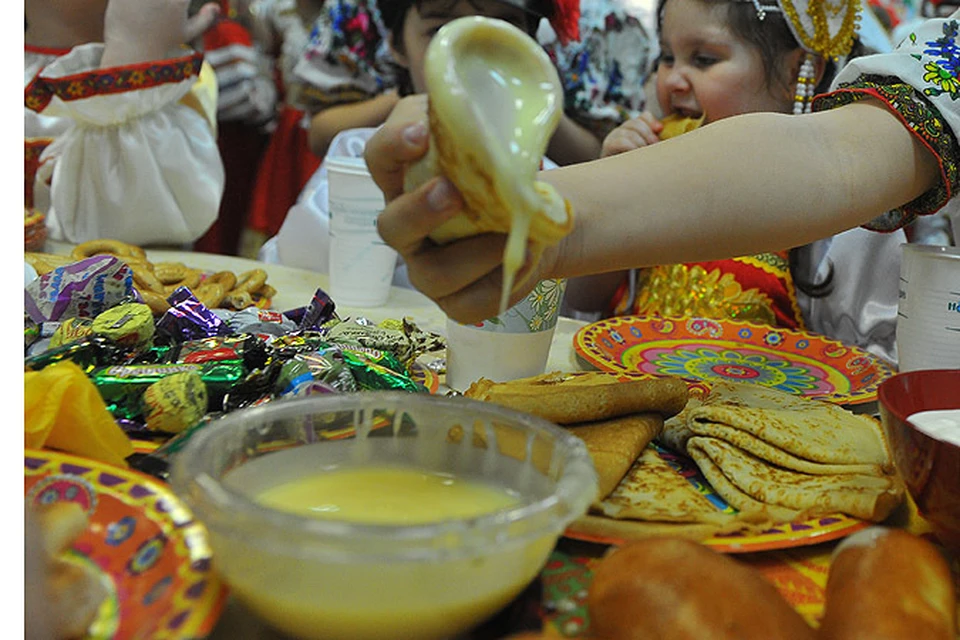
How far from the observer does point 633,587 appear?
1.82ft

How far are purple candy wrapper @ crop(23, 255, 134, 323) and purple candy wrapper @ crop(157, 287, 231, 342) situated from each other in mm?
89

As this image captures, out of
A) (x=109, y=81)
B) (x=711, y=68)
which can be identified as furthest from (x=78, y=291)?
(x=711, y=68)

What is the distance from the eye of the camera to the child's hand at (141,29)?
81.8 inches

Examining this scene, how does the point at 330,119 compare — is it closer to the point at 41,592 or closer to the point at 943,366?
the point at 943,366

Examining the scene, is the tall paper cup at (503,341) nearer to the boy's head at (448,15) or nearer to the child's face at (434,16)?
the child's face at (434,16)

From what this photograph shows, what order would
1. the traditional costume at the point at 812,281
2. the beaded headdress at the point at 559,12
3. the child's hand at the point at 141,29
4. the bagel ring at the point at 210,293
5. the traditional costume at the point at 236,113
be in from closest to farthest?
the bagel ring at the point at 210,293 → the traditional costume at the point at 812,281 → the child's hand at the point at 141,29 → the beaded headdress at the point at 559,12 → the traditional costume at the point at 236,113

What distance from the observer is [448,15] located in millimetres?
2283

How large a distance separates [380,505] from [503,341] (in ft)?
1.65

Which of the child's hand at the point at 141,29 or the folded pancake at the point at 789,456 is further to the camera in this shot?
the child's hand at the point at 141,29

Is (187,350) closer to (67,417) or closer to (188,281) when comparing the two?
(67,417)

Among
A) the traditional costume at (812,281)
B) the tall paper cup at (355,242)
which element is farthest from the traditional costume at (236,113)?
the traditional costume at (812,281)

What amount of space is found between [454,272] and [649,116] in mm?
1179

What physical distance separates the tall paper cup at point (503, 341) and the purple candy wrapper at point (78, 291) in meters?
0.45

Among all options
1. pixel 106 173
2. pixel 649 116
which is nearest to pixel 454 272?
pixel 649 116
